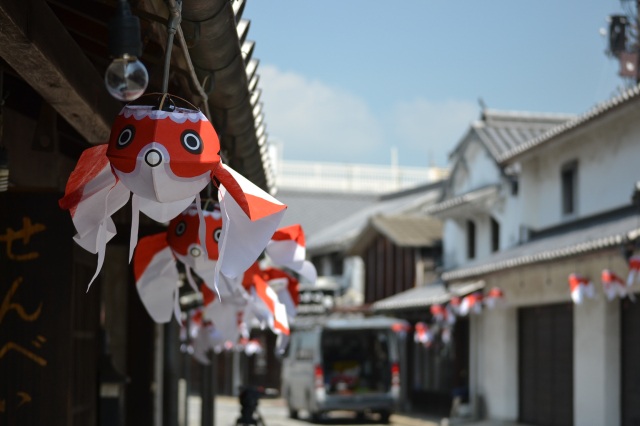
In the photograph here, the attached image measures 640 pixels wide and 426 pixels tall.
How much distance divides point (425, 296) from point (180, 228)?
2787cm

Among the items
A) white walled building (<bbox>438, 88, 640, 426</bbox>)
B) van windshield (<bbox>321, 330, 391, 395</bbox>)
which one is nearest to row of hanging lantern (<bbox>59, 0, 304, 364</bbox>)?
white walled building (<bbox>438, 88, 640, 426</bbox>)

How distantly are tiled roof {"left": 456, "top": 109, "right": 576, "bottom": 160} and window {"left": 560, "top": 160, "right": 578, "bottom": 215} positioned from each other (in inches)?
189

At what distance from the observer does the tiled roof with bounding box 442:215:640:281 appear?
21297mm

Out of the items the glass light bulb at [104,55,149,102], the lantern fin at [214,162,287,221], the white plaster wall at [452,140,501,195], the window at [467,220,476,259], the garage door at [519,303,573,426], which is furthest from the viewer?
the window at [467,220,476,259]

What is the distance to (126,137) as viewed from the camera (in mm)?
4895

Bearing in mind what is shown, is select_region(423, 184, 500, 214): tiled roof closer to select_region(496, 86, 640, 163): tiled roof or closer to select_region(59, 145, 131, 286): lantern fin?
select_region(496, 86, 640, 163): tiled roof

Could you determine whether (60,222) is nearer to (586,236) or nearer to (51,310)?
(51,310)

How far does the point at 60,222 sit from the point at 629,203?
1808cm

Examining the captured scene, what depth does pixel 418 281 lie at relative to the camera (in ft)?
128

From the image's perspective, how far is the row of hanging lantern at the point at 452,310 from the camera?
28837 millimetres

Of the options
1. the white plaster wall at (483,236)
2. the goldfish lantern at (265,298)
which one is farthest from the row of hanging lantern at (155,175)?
the white plaster wall at (483,236)

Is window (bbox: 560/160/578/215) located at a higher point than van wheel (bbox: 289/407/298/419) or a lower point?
higher

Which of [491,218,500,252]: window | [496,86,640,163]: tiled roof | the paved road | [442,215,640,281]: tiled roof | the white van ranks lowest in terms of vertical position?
the paved road

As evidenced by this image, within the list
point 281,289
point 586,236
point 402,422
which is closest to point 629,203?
point 586,236
